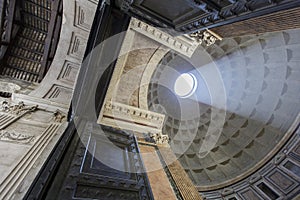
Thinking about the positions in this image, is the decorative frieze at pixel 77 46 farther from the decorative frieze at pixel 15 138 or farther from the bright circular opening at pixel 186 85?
the bright circular opening at pixel 186 85

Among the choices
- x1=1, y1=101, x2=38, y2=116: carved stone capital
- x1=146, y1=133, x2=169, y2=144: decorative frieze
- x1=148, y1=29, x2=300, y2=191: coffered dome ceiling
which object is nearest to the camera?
x1=1, y1=101, x2=38, y2=116: carved stone capital

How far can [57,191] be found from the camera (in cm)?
173

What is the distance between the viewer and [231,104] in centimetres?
1229

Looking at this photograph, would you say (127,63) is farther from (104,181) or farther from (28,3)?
(104,181)

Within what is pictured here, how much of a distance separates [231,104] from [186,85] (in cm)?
338

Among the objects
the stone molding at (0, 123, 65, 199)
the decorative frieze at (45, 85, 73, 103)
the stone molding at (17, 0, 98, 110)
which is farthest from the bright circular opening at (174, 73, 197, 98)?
the stone molding at (0, 123, 65, 199)

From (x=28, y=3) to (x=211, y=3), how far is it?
6797mm

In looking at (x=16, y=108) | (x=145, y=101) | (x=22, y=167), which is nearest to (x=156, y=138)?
(x=145, y=101)

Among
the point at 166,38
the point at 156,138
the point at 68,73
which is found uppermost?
the point at 166,38

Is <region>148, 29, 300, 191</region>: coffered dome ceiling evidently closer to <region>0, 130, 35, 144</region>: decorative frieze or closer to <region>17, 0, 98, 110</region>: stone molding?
<region>17, 0, 98, 110</region>: stone molding

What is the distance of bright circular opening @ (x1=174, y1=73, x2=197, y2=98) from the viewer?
13020mm

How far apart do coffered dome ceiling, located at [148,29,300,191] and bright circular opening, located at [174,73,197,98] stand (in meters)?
0.38

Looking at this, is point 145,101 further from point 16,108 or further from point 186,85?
point 186,85

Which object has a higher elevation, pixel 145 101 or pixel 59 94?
pixel 145 101
